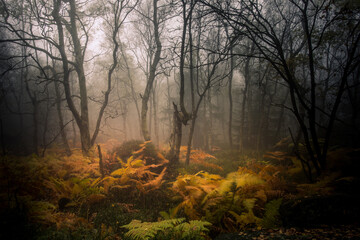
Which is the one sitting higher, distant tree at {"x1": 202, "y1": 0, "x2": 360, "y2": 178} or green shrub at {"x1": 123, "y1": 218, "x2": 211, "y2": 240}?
distant tree at {"x1": 202, "y1": 0, "x2": 360, "y2": 178}

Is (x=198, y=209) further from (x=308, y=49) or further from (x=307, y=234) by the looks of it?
(x=308, y=49)

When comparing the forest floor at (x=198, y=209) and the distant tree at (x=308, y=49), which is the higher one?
the distant tree at (x=308, y=49)

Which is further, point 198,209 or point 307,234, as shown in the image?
point 198,209

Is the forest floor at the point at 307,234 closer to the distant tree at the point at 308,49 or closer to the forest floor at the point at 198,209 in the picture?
the forest floor at the point at 198,209

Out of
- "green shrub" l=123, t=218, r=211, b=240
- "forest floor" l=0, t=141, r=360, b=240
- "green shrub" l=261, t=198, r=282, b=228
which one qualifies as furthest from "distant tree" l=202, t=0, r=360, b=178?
"green shrub" l=123, t=218, r=211, b=240

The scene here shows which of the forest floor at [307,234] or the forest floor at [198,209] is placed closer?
the forest floor at [307,234]

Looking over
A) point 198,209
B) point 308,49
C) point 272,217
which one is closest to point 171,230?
point 198,209

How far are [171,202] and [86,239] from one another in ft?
8.85

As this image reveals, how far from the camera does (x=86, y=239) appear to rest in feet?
9.89

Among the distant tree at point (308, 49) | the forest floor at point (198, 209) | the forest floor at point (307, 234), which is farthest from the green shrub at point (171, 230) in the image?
the distant tree at point (308, 49)

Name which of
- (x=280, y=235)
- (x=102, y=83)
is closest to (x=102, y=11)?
(x=280, y=235)

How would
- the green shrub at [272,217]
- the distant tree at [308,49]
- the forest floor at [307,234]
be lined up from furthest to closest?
the distant tree at [308,49]
the green shrub at [272,217]
the forest floor at [307,234]

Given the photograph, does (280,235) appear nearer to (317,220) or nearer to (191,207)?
(317,220)

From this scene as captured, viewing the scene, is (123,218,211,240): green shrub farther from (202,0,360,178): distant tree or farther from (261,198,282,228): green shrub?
(202,0,360,178): distant tree
